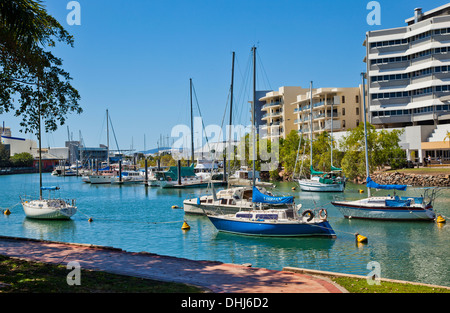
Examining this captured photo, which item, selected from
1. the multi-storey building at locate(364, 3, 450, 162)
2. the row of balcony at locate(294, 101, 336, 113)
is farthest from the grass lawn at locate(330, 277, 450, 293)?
the row of balcony at locate(294, 101, 336, 113)

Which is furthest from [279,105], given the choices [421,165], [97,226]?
[97,226]

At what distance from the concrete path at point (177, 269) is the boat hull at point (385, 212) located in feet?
78.5

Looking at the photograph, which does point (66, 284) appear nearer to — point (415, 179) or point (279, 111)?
point (415, 179)

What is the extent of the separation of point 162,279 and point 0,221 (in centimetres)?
3666

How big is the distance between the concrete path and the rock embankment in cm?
5652

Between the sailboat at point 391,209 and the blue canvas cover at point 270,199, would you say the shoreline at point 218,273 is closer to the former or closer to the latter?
the blue canvas cover at point 270,199

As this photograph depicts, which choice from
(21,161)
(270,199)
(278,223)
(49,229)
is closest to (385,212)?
(270,199)

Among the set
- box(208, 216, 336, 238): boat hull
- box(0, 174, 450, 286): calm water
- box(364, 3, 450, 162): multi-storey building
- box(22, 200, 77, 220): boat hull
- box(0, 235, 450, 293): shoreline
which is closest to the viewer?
box(0, 235, 450, 293): shoreline

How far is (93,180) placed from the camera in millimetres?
107562

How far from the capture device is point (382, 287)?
14656 mm

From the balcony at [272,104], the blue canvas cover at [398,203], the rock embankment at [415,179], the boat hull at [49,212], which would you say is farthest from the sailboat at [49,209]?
the balcony at [272,104]

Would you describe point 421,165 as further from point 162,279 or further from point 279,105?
point 162,279

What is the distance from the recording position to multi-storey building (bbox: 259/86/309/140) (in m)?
123

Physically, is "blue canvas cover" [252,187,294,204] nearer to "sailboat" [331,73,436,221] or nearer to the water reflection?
"sailboat" [331,73,436,221]
